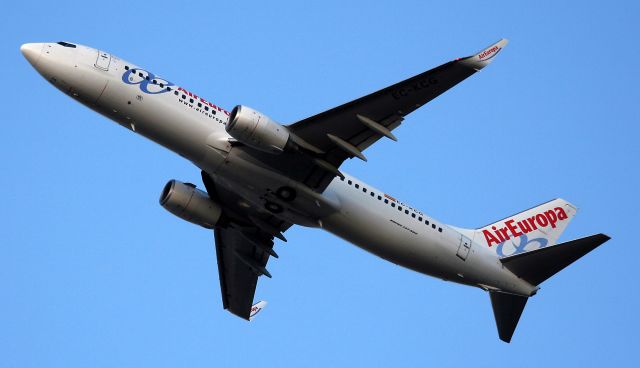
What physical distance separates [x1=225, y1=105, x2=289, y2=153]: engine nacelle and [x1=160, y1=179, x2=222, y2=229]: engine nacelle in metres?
7.87

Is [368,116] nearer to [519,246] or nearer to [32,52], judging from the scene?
[519,246]

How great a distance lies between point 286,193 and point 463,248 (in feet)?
30.1

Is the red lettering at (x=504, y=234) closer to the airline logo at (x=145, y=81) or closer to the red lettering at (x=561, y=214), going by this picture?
the red lettering at (x=561, y=214)

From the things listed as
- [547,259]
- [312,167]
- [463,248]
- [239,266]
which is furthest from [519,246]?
[239,266]

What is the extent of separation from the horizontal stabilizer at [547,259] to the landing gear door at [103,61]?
2051cm

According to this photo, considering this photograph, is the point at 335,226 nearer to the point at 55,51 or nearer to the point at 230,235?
the point at 230,235

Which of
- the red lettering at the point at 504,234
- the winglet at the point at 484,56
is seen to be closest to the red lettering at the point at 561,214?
the red lettering at the point at 504,234

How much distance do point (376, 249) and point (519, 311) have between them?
319 inches

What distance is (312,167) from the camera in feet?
138

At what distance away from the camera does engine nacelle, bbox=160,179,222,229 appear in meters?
46.8

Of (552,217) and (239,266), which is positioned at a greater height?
(552,217)

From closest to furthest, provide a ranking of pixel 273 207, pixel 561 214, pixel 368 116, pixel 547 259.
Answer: pixel 368 116 < pixel 273 207 < pixel 547 259 < pixel 561 214

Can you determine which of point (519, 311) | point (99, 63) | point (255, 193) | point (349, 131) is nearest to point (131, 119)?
point (99, 63)

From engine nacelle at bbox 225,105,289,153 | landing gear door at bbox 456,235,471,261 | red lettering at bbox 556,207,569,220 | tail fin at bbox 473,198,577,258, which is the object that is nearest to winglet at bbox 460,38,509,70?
engine nacelle at bbox 225,105,289,153
